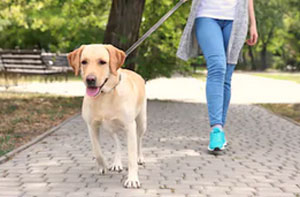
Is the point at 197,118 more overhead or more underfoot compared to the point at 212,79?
more underfoot

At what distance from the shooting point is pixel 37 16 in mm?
33875

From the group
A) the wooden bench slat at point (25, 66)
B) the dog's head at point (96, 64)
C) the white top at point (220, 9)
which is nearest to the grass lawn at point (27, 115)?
the dog's head at point (96, 64)

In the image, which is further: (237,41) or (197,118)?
(197,118)

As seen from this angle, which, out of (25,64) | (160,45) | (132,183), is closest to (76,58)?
(132,183)

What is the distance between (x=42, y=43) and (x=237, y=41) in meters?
38.3

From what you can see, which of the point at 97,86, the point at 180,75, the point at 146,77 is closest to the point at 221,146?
the point at 97,86

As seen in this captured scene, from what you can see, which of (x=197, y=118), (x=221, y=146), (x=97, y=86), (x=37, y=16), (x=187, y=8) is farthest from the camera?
(x=37, y=16)

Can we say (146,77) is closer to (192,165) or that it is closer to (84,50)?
(192,165)

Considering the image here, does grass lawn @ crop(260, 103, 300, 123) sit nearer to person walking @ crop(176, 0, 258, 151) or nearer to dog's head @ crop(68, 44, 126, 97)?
person walking @ crop(176, 0, 258, 151)

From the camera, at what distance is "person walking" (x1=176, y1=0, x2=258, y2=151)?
6.33m

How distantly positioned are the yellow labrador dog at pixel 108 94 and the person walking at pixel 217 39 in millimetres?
1656

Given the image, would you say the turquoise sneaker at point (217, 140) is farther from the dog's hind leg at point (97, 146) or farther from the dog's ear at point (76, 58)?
the dog's ear at point (76, 58)

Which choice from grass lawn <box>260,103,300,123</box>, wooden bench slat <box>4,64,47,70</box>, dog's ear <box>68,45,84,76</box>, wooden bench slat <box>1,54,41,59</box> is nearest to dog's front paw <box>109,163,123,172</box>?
dog's ear <box>68,45,84,76</box>

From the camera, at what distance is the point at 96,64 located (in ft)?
14.4
